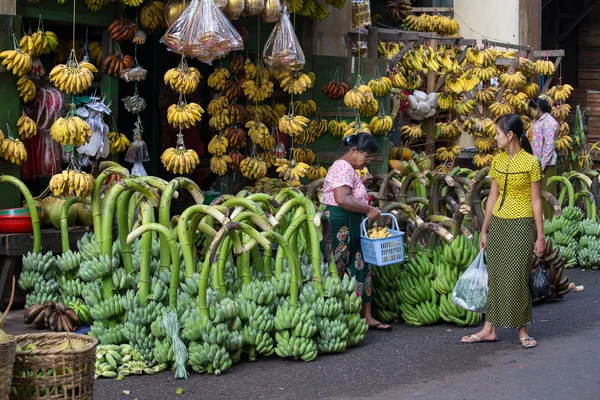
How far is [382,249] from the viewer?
23.7 ft

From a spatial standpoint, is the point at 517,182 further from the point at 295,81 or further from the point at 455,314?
the point at 295,81

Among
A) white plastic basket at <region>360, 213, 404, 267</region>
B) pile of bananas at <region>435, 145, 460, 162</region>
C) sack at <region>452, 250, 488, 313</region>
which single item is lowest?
sack at <region>452, 250, 488, 313</region>

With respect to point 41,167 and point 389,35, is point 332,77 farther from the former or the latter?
point 41,167

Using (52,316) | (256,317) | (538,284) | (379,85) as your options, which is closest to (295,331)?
(256,317)

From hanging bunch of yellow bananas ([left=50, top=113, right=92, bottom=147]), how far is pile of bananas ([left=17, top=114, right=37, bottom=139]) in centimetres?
35

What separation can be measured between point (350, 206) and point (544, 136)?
18.0 ft

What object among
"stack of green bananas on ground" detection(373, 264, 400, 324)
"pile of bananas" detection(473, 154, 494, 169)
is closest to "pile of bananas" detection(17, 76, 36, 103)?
"stack of green bananas on ground" detection(373, 264, 400, 324)

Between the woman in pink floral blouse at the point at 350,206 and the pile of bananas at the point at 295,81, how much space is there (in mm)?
3147

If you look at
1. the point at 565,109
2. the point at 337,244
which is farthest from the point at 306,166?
the point at 565,109

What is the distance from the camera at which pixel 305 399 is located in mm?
5852

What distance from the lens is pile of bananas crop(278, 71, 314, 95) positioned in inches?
412

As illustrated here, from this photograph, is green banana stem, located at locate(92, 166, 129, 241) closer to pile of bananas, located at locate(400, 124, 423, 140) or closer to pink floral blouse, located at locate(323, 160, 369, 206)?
pink floral blouse, located at locate(323, 160, 369, 206)

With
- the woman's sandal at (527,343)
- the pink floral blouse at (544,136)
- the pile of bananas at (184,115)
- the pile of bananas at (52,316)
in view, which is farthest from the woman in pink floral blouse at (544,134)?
the pile of bananas at (52,316)

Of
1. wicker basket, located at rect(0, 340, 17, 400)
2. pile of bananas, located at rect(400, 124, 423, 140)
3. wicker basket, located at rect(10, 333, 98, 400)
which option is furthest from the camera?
pile of bananas, located at rect(400, 124, 423, 140)
